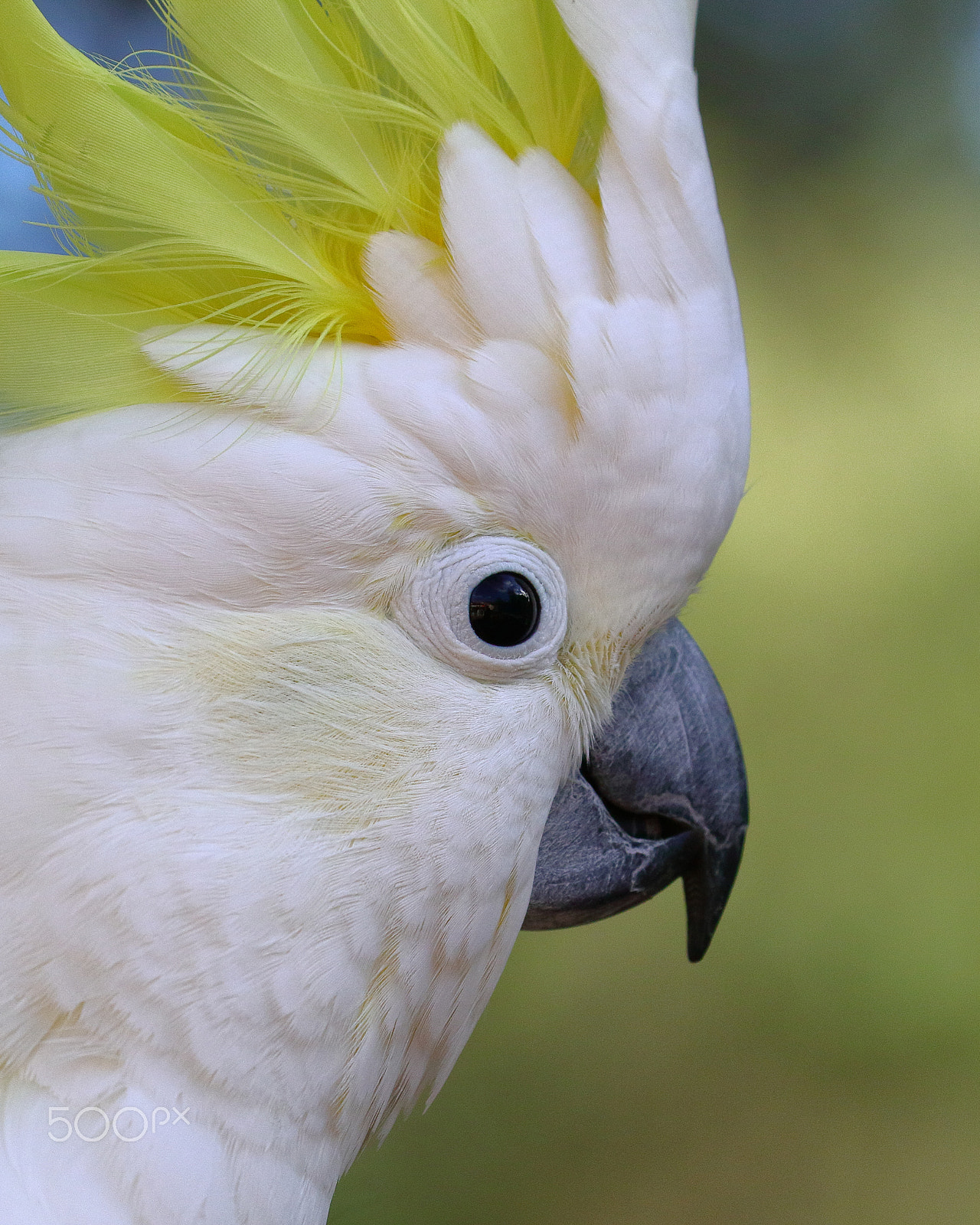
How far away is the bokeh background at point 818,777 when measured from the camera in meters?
3.25

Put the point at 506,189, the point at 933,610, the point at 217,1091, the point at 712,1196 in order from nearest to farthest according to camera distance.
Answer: the point at 217,1091
the point at 506,189
the point at 712,1196
the point at 933,610

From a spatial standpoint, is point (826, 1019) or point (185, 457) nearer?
point (185, 457)

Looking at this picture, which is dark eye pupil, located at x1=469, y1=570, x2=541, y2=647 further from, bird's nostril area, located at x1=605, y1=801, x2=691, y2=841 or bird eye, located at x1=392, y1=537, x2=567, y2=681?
bird's nostril area, located at x1=605, y1=801, x2=691, y2=841

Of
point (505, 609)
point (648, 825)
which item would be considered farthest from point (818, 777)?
point (505, 609)

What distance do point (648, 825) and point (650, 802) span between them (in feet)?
0.14

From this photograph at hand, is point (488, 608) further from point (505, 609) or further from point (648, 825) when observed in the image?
point (648, 825)

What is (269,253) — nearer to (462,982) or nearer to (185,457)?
(185,457)

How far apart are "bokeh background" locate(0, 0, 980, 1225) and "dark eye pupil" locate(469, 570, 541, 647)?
254 cm

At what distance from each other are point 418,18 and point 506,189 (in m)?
0.17

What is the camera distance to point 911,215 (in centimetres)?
355

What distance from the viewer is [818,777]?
3.44 m

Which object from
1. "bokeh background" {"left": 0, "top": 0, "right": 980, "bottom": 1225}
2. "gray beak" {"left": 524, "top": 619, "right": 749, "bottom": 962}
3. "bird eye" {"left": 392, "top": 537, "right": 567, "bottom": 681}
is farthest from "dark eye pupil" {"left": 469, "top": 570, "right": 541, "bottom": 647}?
"bokeh background" {"left": 0, "top": 0, "right": 980, "bottom": 1225}

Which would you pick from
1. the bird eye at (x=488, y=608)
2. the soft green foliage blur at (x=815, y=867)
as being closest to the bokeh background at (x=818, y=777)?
the soft green foliage blur at (x=815, y=867)

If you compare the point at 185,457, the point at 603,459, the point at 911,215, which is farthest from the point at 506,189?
the point at 911,215
